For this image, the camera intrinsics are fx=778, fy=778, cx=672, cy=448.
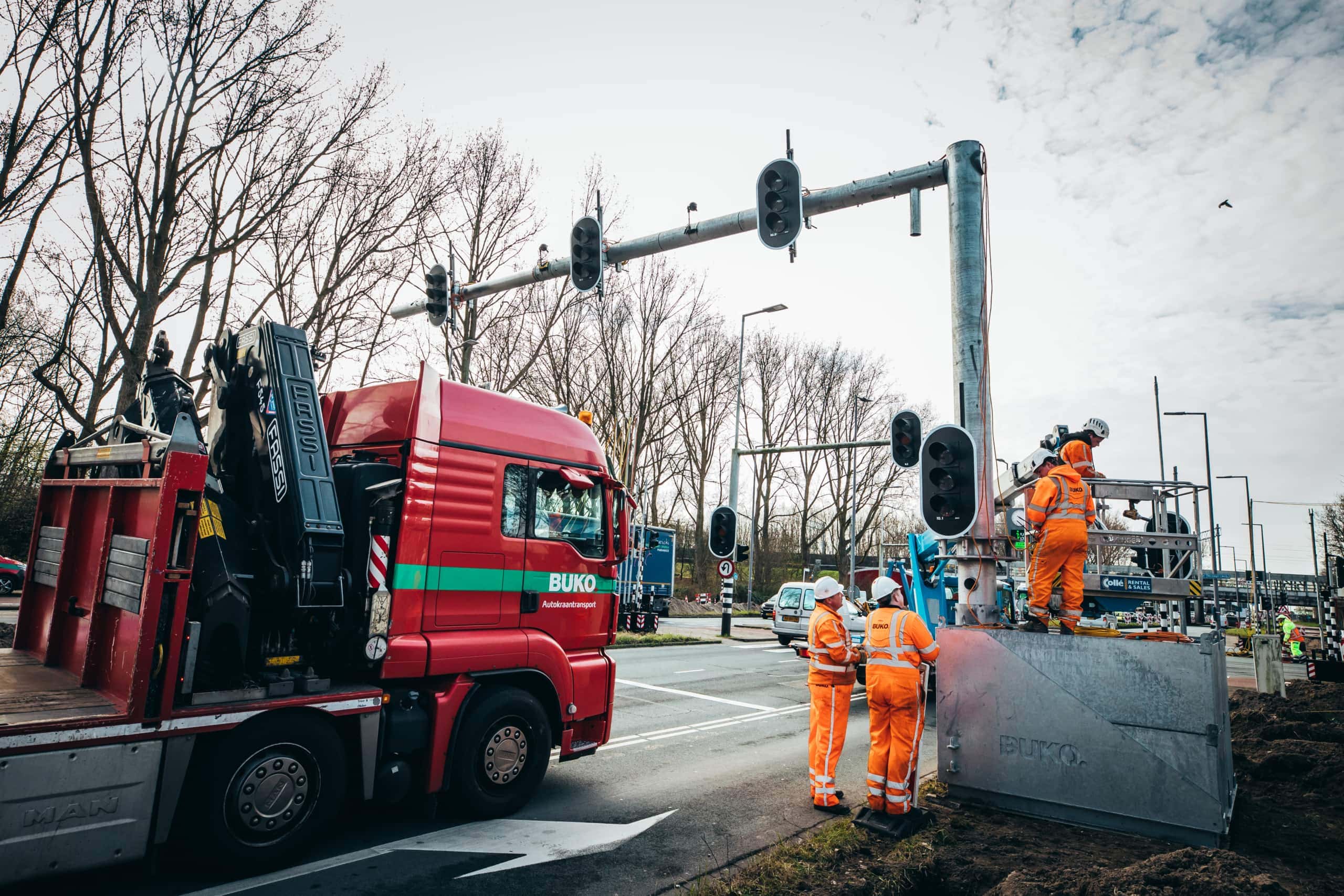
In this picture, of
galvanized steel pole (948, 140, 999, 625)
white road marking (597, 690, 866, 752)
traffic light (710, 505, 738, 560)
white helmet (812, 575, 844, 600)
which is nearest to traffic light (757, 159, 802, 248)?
galvanized steel pole (948, 140, 999, 625)

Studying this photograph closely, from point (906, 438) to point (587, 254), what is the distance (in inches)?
179

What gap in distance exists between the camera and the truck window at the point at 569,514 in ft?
21.0

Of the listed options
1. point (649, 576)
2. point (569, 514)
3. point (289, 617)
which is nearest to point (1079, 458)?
point (569, 514)

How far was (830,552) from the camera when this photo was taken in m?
48.1

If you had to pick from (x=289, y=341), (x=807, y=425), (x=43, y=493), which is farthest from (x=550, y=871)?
(x=807, y=425)

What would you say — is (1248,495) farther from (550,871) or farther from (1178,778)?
(550,871)

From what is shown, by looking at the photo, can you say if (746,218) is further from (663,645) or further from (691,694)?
(663,645)

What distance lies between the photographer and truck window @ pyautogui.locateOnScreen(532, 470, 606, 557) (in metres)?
6.41

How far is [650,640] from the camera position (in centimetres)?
1923

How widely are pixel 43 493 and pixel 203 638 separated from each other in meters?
2.49

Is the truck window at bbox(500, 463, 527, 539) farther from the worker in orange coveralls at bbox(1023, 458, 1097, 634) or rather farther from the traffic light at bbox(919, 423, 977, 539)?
the worker in orange coveralls at bbox(1023, 458, 1097, 634)

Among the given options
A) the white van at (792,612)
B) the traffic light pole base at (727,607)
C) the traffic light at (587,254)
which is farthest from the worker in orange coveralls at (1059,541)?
the traffic light pole base at (727,607)

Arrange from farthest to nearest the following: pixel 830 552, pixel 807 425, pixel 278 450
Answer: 1. pixel 830 552
2. pixel 807 425
3. pixel 278 450

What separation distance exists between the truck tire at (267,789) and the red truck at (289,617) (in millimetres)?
13
